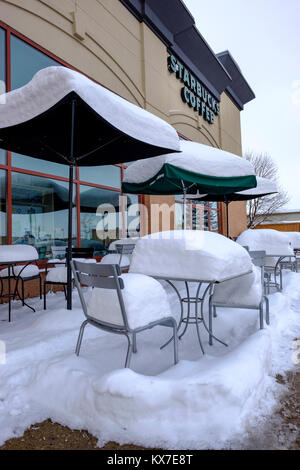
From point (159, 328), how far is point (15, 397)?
5.09 ft

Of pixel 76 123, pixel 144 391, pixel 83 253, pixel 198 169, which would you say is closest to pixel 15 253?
pixel 83 253

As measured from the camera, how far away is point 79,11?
20.3 feet

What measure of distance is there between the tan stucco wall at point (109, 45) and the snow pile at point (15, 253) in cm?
406

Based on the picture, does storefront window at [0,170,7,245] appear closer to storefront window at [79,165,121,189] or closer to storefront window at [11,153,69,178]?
storefront window at [11,153,69,178]

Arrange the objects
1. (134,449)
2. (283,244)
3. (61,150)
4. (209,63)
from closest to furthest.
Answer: (134,449)
(61,150)
(283,244)
(209,63)

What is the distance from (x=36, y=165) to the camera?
5469 millimetres

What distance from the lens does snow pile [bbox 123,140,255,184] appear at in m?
3.70

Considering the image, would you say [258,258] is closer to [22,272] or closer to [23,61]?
[22,272]

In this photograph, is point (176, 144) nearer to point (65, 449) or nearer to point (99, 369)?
point (99, 369)

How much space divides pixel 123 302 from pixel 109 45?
7137mm

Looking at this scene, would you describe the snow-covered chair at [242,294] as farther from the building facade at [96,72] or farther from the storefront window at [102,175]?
the storefront window at [102,175]

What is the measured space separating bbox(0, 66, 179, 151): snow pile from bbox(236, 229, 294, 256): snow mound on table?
274cm

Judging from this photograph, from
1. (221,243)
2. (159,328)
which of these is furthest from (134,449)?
(159,328)

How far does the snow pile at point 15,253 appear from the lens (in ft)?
10.1
